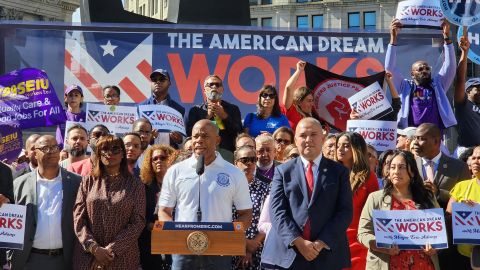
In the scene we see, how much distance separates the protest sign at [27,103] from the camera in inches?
448

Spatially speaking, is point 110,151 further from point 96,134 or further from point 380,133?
point 380,133

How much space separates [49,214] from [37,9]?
2497 inches

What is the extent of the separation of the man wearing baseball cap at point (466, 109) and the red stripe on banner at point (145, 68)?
491 centimetres

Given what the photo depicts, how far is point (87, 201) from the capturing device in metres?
7.43

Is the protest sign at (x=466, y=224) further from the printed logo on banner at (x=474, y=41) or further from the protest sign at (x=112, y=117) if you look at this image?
the printed logo on banner at (x=474, y=41)

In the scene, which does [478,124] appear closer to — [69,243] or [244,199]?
[244,199]

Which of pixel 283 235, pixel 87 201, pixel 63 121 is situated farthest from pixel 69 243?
pixel 63 121

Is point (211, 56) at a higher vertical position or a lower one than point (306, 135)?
higher

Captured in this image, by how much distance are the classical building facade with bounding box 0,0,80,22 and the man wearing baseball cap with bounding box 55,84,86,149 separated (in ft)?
186

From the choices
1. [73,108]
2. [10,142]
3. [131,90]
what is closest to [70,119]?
[73,108]

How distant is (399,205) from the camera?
740cm

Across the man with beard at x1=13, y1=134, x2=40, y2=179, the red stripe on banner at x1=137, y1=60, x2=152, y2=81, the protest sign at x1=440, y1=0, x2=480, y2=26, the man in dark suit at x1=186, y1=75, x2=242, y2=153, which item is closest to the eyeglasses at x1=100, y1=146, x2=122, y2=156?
the man with beard at x1=13, y1=134, x2=40, y2=179

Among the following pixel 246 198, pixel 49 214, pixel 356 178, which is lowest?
pixel 49 214

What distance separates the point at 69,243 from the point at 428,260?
3.37 metres
